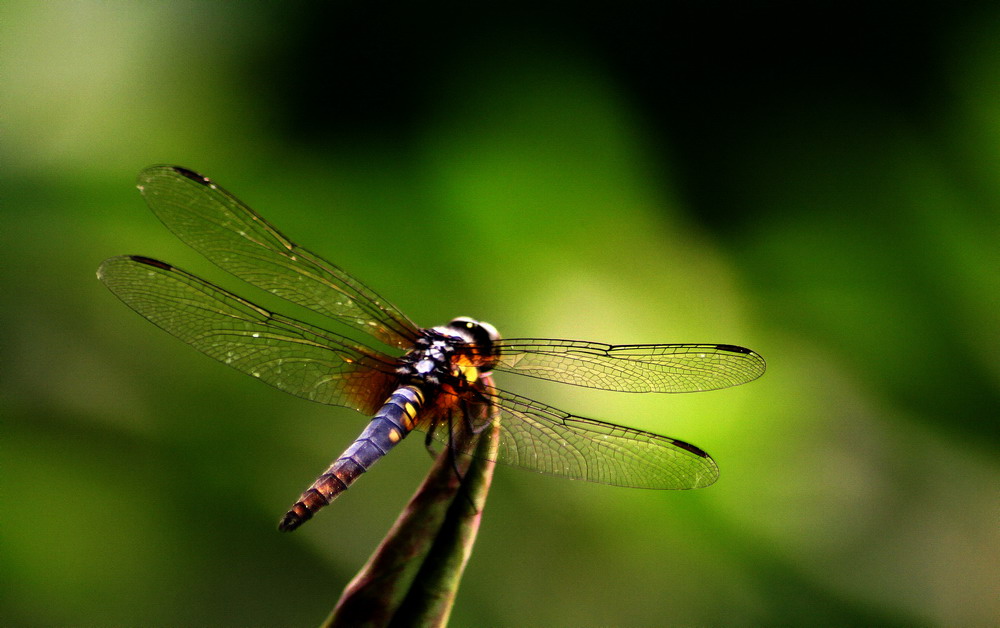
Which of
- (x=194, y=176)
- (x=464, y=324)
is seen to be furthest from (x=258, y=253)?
(x=464, y=324)

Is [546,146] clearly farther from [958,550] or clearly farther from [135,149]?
[958,550]

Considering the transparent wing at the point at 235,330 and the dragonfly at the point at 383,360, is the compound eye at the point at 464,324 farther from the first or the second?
the transparent wing at the point at 235,330

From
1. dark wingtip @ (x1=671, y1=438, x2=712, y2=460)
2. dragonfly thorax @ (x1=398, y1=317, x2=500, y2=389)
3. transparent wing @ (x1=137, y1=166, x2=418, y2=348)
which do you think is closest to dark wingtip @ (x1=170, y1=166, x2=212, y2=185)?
transparent wing @ (x1=137, y1=166, x2=418, y2=348)

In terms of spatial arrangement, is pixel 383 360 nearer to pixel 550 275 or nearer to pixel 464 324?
pixel 464 324

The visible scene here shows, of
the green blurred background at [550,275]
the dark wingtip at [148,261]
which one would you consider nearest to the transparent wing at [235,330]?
the dark wingtip at [148,261]

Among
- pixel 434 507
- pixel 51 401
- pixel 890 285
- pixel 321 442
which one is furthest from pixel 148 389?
pixel 890 285
